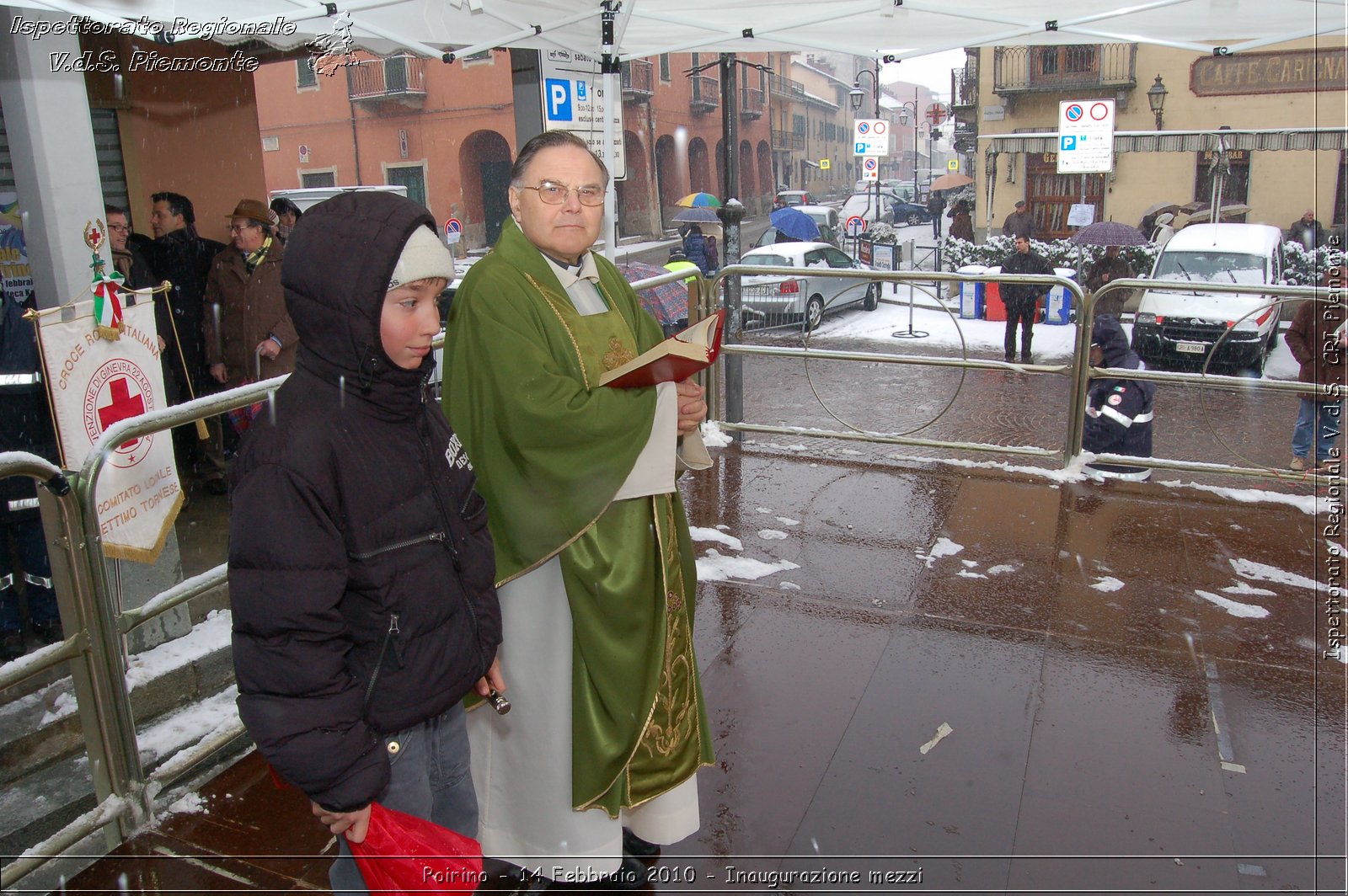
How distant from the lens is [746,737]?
339 centimetres

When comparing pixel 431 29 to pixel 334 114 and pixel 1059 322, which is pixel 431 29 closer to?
pixel 1059 322

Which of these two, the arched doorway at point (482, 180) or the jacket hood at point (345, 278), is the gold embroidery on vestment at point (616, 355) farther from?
the arched doorway at point (482, 180)

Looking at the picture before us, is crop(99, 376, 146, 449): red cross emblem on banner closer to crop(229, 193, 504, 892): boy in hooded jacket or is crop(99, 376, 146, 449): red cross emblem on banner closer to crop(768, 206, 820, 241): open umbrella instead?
crop(229, 193, 504, 892): boy in hooded jacket

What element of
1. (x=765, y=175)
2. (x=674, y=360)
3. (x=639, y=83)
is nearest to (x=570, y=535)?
(x=674, y=360)

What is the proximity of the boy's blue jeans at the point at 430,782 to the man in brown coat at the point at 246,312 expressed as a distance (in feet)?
15.1

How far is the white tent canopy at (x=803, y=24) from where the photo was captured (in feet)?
17.0

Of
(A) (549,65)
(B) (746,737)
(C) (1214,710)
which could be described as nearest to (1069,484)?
(C) (1214,710)

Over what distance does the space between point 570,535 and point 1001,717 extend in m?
1.85

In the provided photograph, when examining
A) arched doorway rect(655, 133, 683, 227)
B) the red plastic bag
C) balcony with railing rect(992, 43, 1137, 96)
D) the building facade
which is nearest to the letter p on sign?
the red plastic bag

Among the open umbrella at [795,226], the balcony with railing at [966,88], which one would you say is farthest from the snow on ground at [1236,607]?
the balcony with railing at [966,88]

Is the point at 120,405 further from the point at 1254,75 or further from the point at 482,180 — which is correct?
the point at 482,180

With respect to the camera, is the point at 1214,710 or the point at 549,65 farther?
the point at 549,65

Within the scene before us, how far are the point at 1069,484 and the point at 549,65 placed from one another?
12.1ft

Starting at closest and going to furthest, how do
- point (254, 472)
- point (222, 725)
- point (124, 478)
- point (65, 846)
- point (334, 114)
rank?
1. point (254, 472)
2. point (65, 846)
3. point (222, 725)
4. point (124, 478)
5. point (334, 114)
